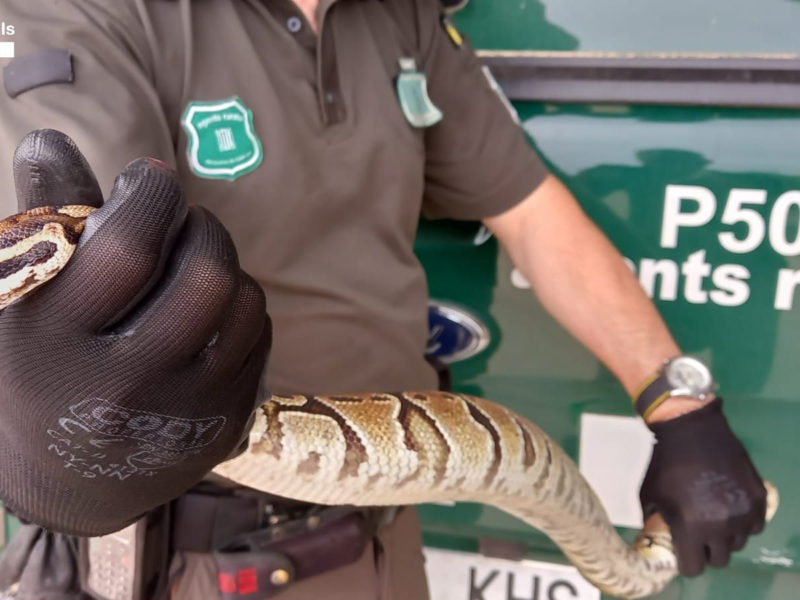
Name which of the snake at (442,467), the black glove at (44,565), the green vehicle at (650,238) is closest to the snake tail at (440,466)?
the snake at (442,467)

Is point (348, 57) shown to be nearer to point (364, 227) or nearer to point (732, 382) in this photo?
point (364, 227)

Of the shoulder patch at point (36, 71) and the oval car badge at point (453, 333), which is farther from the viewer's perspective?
the oval car badge at point (453, 333)

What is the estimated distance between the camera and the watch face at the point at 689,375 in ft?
5.02

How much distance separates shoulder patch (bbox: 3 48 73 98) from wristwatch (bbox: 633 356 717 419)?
1.22 metres

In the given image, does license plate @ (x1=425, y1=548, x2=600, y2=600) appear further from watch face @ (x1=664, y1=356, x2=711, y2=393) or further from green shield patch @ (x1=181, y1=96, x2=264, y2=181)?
green shield patch @ (x1=181, y1=96, x2=264, y2=181)

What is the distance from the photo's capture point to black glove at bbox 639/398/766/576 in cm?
149

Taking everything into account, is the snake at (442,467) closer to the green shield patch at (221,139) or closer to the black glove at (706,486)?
the black glove at (706,486)

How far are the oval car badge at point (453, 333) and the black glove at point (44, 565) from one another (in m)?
0.87

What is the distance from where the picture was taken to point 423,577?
169 cm

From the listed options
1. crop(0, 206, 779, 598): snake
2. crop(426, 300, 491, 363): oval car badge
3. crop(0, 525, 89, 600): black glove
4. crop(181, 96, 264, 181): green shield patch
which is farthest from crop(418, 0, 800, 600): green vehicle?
crop(0, 525, 89, 600): black glove

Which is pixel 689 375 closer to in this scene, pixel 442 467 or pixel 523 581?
pixel 442 467

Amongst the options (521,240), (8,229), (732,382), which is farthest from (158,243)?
(732,382)

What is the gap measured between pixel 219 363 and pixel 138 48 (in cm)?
59

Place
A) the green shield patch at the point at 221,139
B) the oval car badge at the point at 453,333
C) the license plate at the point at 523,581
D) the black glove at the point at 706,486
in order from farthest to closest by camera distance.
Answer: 1. the license plate at the point at 523,581
2. the oval car badge at the point at 453,333
3. the black glove at the point at 706,486
4. the green shield patch at the point at 221,139
